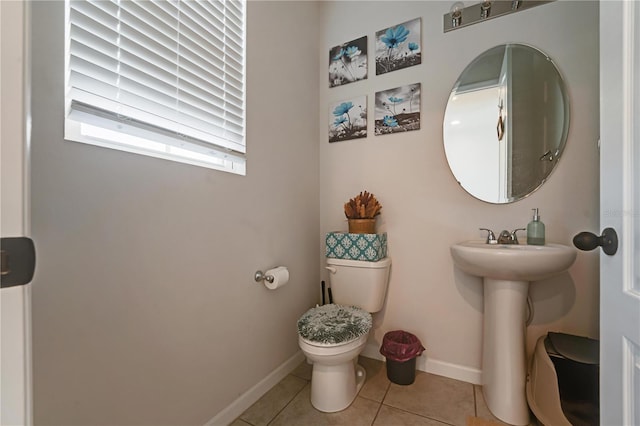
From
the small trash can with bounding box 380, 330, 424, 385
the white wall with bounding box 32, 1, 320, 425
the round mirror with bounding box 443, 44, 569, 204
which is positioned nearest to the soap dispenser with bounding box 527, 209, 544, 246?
the round mirror with bounding box 443, 44, 569, 204

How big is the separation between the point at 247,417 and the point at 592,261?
6.02 feet

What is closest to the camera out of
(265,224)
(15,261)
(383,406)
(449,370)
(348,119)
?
(15,261)

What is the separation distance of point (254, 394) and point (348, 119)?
1.77 m

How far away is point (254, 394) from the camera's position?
1351mm

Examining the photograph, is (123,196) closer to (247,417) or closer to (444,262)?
(247,417)

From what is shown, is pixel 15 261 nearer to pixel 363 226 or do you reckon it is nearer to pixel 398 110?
pixel 363 226

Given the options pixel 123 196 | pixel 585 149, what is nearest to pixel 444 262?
pixel 585 149

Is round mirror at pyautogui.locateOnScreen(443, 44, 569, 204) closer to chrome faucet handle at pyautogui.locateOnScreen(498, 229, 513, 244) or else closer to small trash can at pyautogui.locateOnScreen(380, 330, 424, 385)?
chrome faucet handle at pyautogui.locateOnScreen(498, 229, 513, 244)

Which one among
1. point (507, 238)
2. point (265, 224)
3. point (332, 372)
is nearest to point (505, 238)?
point (507, 238)

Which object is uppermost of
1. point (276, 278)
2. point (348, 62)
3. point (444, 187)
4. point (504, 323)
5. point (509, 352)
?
point (348, 62)

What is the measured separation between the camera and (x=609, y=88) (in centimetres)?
66

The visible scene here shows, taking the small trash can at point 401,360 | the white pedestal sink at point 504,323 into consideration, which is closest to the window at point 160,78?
the white pedestal sink at point 504,323

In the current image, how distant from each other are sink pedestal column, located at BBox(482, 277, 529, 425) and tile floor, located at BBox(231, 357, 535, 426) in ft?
0.30

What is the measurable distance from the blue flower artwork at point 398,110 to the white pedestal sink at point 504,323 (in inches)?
33.7
